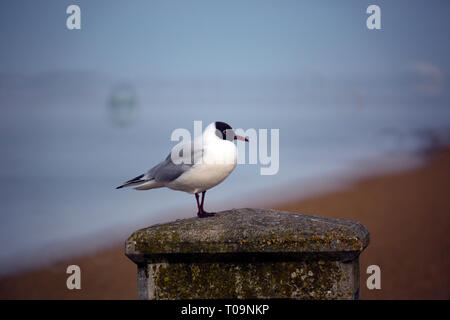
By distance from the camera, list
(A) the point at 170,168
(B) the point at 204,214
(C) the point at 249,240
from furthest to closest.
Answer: (A) the point at 170,168
(B) the point at 204,214
(C) the point at 249,240

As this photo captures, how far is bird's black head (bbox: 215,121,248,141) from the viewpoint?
4.14m

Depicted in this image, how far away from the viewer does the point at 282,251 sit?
324 centimetres

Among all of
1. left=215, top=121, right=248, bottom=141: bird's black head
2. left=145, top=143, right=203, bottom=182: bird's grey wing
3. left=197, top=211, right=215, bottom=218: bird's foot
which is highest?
left=215, top=121, right=248, bottom=141: bird's black head

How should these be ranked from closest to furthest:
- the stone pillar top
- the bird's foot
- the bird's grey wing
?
the stone pillar top → the bird's foot → the bird's grey wing

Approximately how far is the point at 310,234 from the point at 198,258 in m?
0.78

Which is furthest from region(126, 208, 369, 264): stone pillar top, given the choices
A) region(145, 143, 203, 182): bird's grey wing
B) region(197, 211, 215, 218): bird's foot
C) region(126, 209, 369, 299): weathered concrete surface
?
region(145, 143, 203, 182): bird's grey wing

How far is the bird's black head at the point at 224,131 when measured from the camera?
414cm

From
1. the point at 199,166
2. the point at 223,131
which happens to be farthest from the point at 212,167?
the point at 223,131

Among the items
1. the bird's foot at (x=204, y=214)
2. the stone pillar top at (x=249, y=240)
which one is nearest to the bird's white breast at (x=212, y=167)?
the bird's foot at (x=204, y=214)

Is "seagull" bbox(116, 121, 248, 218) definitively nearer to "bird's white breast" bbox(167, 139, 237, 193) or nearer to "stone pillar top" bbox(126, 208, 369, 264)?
"bird's white breast" bbox(167, 139, 237, 193)

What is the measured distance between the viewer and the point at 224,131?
13.6 ft

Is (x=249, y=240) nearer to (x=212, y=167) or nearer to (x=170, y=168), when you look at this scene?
(x=212, y=167)

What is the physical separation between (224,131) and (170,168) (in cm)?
55

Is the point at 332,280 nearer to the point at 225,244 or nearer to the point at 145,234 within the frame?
the point at 225,244
